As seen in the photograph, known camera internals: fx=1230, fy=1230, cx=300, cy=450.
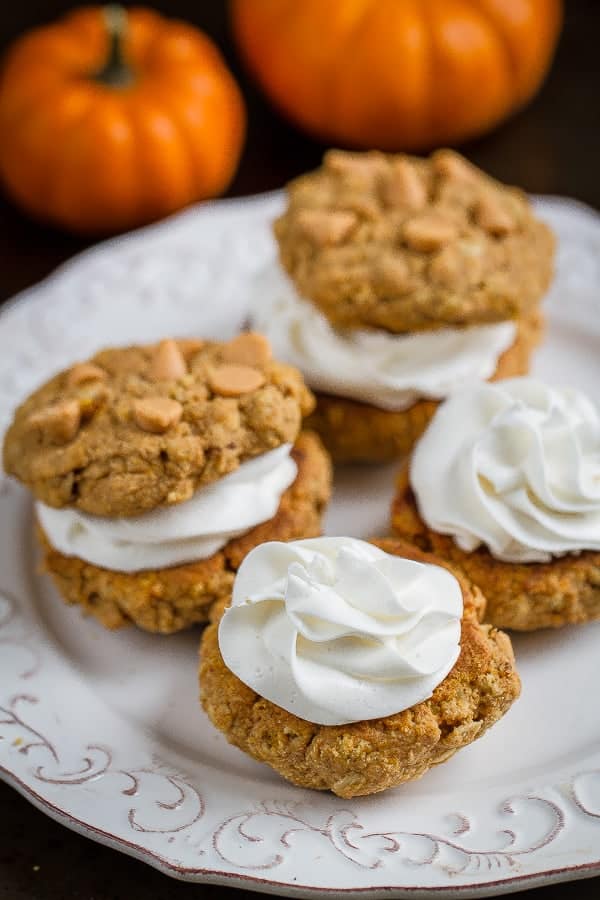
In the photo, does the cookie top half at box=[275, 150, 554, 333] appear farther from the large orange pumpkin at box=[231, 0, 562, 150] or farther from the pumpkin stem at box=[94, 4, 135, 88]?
the pumpkin stem at box=[94, 4, 135, 88]

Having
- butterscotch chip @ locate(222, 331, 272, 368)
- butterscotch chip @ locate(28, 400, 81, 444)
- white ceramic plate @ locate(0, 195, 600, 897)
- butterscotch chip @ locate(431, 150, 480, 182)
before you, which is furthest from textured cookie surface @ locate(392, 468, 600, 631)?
butterscotch chip @ locate(431, 150, 480, 182)

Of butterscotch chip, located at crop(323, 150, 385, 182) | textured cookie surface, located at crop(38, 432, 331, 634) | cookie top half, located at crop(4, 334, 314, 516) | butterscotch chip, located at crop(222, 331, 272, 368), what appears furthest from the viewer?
butterscotch chip, located at crop(323, 150, 385, 182)

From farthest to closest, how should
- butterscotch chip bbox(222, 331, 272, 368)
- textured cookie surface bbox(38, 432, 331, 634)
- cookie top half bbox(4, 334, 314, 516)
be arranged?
butterscotch chip bbox(222, 331, 272, 368) < textured cookie surface bbox(38, 432, 331, 634) < cookie top half bbox(4, 334, 314, 516)

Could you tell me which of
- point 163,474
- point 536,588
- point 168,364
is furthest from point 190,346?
point 536,588

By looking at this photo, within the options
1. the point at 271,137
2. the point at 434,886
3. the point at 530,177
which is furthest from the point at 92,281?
the point at 434,886

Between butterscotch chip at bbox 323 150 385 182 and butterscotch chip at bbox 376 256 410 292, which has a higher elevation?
butterscotch chip at bbox 323 150 385 182

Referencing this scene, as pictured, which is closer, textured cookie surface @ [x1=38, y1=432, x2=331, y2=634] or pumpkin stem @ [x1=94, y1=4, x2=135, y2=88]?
textured cookie surface @ [x1=38, y1=432, x2=331, y2=634]

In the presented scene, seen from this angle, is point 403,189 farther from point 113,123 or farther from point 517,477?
point 113,123
